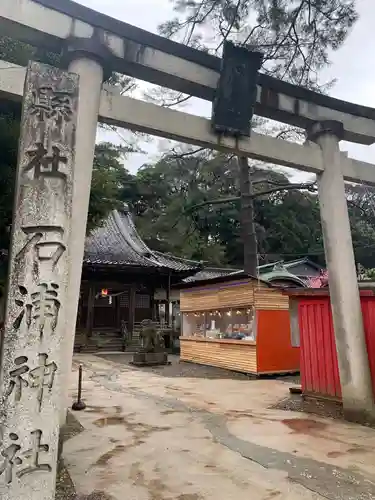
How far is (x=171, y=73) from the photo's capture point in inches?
210

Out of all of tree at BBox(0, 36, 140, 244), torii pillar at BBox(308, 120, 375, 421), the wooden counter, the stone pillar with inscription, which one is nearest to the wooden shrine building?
the wooden counter

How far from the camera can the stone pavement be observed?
351cm

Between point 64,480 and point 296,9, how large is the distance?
8946 mm

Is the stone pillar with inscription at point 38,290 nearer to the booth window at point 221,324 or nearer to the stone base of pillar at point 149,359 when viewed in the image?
the booth window at point 221,324

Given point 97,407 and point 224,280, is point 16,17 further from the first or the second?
point 224,280

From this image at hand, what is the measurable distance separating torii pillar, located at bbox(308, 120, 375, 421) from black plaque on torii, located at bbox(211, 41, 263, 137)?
1567 mm

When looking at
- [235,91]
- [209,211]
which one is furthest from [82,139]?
[209,211]

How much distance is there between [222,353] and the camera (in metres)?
12.6

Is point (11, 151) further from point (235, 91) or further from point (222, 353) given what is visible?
point (222, 353)

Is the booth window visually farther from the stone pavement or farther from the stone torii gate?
the stone torii gate

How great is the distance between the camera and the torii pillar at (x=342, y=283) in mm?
5875

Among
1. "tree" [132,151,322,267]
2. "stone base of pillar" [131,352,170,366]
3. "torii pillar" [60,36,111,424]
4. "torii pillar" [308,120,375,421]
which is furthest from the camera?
"tree" [132,151,322,267]

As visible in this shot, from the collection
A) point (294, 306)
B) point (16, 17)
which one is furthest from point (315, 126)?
point (16, 17)

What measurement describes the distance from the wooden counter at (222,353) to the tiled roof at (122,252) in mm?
4988
